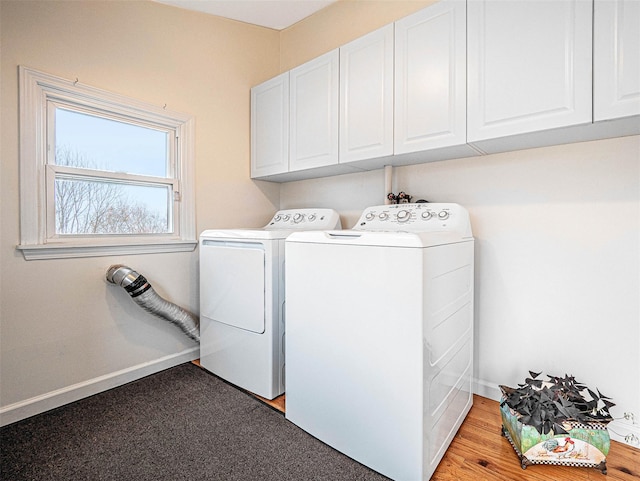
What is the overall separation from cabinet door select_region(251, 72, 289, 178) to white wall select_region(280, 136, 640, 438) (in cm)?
109

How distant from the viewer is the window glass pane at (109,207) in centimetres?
187

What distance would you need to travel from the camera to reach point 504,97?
59.0 inches

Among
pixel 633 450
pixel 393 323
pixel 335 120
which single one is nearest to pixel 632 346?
pixel 633 450

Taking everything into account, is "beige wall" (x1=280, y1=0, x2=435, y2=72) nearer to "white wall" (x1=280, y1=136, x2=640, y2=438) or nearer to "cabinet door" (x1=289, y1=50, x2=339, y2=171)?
"cabinet door" (x1=289, y1=50, x2=339, y2=171)

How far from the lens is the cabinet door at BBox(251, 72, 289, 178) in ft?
8.08

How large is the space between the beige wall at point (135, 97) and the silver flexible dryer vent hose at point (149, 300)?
0.32 ft

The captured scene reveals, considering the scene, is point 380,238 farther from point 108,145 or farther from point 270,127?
point 108,145

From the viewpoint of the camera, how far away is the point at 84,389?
6.28 ft

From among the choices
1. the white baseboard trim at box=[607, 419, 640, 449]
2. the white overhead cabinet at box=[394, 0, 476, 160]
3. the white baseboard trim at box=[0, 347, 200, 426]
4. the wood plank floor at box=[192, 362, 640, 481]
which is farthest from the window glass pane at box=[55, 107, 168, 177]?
the white baseboard trim at box=[607, 419, 640, 449]

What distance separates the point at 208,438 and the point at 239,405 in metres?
0.30

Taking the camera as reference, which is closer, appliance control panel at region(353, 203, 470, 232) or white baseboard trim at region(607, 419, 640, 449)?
white baseboard trim at region(607, 419, 640, 449)

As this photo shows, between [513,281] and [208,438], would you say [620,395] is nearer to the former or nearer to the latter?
[513,281]

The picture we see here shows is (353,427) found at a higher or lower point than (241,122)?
lower

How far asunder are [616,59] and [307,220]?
1863 mm
